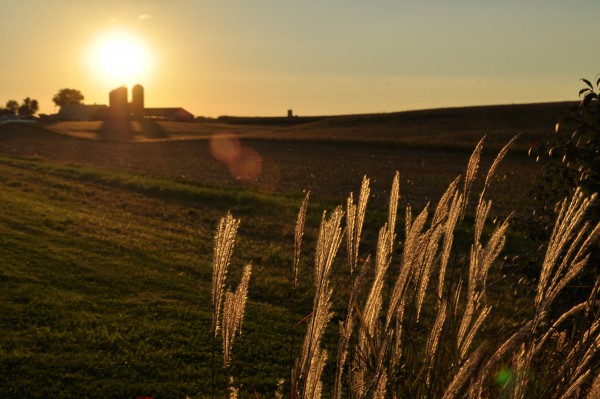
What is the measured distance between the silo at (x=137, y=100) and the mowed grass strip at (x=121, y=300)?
106 m

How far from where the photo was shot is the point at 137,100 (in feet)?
400

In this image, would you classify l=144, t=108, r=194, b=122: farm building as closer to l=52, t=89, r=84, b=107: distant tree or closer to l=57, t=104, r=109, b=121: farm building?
l=57, t=104, r=109, b=121: farm building

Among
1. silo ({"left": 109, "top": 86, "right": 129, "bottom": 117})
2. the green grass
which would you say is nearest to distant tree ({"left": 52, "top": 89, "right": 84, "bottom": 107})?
silo ({"left": 109, "top": 86, "right": 129, "bottom": 117})

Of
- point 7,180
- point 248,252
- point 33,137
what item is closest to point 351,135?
point 33,137

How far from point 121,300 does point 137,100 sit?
4642 inches

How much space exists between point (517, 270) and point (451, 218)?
1.97m

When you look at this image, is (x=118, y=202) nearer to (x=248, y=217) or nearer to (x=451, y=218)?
(x=248, y=217)

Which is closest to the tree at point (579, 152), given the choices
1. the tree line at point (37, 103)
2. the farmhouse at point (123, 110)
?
the farmhouse at point (123, 110)

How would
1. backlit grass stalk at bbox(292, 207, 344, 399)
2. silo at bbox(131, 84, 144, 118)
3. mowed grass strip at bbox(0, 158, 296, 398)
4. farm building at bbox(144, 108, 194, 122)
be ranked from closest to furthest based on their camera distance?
backlit grass stalk at bbox(292, 207, 344, 399) < mowed grass strip at bbox(0, 158, 296, 398) < farm building at bbox(144, 108, 194, 122) < silo at bbox(131, 84, 144, 118)

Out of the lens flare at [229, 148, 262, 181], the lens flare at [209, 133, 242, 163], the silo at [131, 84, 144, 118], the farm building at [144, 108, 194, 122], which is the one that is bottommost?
the lens flare at [229, 148, 262, 181]

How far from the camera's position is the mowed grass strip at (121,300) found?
638 cm

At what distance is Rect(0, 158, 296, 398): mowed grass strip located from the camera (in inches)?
251

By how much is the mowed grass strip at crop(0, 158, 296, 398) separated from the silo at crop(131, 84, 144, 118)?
348ft

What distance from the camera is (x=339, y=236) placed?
6.38ft
